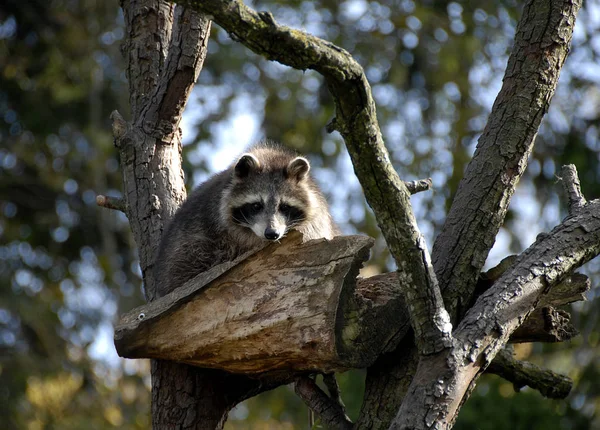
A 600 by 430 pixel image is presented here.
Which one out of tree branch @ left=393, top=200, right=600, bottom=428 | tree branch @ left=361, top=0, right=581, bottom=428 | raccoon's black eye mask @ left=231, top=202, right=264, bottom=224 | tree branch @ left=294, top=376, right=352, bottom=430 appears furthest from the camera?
raccoon's black eye mask @ left=231, top=202, right=264, bottom=224

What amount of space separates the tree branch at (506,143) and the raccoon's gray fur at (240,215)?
3.93ft

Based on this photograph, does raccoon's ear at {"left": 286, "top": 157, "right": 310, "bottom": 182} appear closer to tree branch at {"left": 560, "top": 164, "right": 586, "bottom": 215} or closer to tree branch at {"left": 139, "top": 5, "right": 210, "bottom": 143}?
tree branch at {"left": 139, "top": 5, "right": 210, "bottom": 143}

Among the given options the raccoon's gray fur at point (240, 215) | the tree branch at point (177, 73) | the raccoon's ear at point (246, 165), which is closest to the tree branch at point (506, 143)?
the raccoon's gray fur at point (240, 215)

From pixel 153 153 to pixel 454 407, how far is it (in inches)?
107

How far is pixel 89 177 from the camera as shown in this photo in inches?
535

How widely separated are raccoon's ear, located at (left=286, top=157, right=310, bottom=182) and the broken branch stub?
135cm

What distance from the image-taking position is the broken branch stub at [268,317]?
3.55m

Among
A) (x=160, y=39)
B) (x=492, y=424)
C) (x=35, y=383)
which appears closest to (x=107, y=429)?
(x=35, y=383)

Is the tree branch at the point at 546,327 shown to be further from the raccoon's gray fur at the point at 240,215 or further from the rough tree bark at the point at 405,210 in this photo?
the raccoon's gray fur at the point at 240,215

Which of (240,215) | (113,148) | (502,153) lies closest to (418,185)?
(502,153)

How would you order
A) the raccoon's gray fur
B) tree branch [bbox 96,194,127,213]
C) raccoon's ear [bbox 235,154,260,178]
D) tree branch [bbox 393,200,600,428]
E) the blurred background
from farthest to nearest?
the blurred background → tree branch [bbox 96,194,127,213] → raccoon's ear [bbox 235,154,260,178] → the raccoon's gray fur → tree branch [bbox 393,200,600,428]

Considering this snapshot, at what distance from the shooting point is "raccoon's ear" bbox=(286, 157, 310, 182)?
5.08m

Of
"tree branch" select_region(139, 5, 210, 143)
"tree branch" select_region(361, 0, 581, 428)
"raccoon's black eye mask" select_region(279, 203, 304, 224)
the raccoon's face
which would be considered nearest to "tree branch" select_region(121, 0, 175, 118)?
"tree branch" select_region(139, 5, 210, 143)

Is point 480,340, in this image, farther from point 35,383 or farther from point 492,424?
point 35,383
